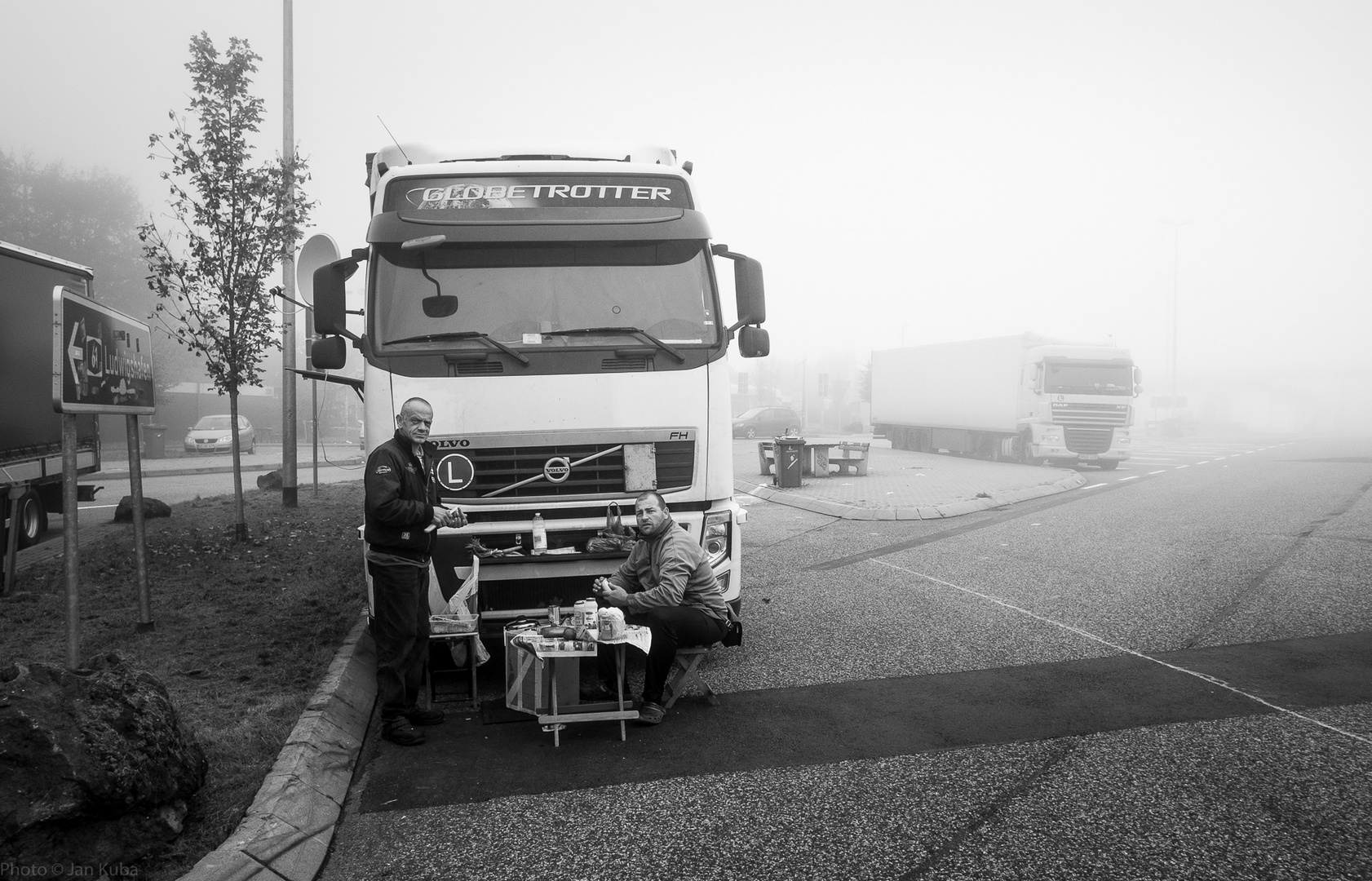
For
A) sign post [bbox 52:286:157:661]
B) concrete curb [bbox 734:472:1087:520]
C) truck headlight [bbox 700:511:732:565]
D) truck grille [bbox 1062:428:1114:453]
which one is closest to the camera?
sign post [bbox 52:286:157:661]

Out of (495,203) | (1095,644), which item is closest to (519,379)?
(495,203)

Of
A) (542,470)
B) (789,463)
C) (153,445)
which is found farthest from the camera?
(153,445)

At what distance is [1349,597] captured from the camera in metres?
8.27

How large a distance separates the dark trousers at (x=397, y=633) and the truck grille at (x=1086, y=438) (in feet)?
76.5

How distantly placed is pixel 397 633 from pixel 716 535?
2090 mm

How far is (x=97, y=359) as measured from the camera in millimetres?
5492

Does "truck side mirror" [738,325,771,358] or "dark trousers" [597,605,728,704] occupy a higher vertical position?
"truck side mirror" [738,325,771,358]

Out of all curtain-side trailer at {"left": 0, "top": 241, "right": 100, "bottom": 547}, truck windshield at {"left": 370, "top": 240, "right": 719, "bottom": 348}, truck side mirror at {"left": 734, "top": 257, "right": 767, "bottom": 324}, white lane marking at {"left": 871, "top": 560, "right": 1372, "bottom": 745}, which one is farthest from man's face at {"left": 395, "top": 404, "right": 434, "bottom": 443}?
curtain-side trailer at {"left": 0, "top": 241, "right": 100, "bottom": 547}

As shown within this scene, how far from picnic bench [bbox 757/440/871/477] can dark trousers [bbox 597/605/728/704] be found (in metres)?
16.1

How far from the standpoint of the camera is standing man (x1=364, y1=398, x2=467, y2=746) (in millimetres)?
5191

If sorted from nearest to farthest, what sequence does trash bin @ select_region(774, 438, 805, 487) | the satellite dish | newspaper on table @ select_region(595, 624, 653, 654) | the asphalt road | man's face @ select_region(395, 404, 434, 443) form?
the asphalt road → newspaper on table @ select_region(595, 624, 653, 654) → man's face @ select_region(395, 404, 434, 443) → the satellite dish → trash bin @ select_region(774, 438, 805, 487)

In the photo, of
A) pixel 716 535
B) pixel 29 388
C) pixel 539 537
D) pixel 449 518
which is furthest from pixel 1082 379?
pixel 449 518

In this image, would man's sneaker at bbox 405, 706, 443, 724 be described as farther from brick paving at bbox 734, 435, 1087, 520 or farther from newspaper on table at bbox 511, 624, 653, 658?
brick paving at bbox 734, 435, 1087, 520

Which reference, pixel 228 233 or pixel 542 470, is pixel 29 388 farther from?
pixel 542 470
